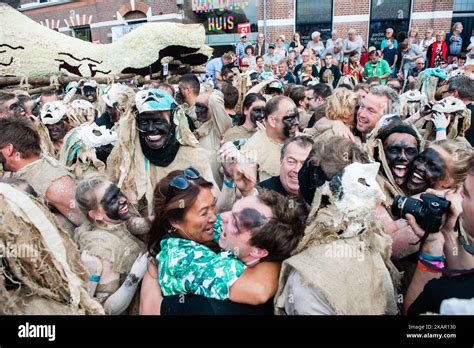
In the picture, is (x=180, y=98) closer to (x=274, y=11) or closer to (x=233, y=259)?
(x=233, y=259)

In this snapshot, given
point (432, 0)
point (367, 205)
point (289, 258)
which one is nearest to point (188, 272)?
point (289, 258)

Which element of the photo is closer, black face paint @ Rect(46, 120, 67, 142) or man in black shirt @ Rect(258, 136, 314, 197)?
man in black shirt @ Rect(258, 136, 314, 197)

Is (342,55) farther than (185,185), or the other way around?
(342,55)

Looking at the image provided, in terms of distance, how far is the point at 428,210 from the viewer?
154 centimetres

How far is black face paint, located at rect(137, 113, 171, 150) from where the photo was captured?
2592 millimetres

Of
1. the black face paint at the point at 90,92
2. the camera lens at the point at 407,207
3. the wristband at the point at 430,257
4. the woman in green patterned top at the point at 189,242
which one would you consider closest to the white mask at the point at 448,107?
the camera lens at the point at 407,207

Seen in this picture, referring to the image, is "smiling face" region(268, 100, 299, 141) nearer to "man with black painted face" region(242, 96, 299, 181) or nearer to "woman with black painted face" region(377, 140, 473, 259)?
"man with black painted face" region(242, 96, 299, 181)

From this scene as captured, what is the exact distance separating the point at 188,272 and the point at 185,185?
447 mm

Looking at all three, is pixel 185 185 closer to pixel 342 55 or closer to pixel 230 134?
pixel 230 134

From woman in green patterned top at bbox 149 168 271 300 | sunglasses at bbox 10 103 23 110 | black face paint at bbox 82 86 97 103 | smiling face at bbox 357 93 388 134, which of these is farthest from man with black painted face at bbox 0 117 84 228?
black face paint at bbox 82 86 97 103

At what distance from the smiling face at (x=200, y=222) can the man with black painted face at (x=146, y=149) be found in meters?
0.85

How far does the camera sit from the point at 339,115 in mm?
3342

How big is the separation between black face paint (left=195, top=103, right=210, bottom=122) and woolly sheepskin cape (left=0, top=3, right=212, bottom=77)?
3.86 metres

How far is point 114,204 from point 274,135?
5.33 feet
